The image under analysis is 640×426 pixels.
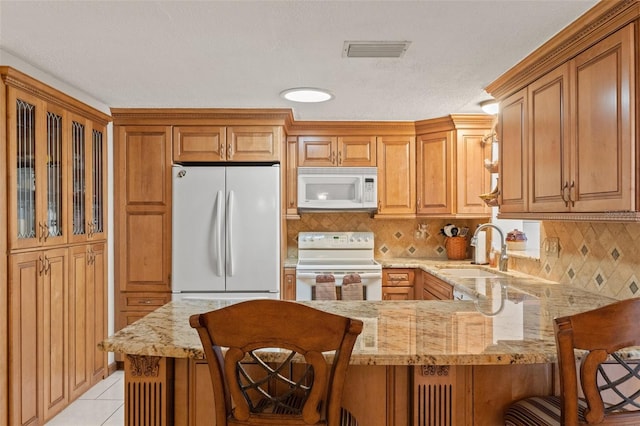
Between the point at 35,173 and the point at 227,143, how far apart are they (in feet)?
4.77

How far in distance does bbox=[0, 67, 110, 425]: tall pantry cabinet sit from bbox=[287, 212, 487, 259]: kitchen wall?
6.11ft

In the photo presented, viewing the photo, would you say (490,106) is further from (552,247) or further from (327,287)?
(327,287)

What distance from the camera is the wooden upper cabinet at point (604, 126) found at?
66.6 inches

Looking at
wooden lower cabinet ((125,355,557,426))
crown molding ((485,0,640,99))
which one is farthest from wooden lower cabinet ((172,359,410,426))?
crown molding ((485,0,640,99))

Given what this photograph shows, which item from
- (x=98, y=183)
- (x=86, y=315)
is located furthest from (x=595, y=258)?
(x=98, y=183)

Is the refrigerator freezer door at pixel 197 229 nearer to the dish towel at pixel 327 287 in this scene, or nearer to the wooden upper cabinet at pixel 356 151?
the dish towel at pixel 327 287

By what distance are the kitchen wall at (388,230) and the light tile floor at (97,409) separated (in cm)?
199

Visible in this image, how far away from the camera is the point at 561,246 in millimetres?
2809

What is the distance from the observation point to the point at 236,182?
11.8ft

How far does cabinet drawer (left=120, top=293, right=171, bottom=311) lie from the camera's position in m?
3.68

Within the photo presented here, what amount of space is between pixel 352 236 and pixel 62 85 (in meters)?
2.68

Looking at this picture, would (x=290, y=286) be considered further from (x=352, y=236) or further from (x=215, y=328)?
(x=215, y=328)

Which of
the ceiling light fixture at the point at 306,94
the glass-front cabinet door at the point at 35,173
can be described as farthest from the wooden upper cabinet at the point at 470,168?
the glass-front cabinet door at the point at 35,173

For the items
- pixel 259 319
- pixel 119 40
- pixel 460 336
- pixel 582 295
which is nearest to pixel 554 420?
pixel 460 336
